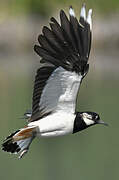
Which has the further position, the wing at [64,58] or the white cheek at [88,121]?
the white cheek at [88,121]

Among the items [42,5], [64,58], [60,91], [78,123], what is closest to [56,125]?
[78,123]

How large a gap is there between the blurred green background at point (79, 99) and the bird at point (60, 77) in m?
2.20

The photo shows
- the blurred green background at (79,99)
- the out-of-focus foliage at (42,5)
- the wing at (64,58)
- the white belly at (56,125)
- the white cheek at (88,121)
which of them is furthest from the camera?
the out-of-focus foliage at (42,5)

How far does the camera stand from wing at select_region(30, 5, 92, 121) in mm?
7219

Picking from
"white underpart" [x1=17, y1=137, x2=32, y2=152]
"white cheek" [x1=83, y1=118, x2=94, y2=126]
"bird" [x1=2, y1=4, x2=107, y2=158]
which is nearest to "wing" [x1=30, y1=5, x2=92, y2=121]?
"bird" [x1=2, y1=4, x2=107, y2=158]

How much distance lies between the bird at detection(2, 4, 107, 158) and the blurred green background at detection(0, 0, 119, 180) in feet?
7.22

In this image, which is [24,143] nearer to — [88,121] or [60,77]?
[88,121]

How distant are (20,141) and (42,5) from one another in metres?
17.8

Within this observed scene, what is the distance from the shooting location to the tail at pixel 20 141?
7625 millimetres

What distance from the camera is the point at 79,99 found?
50.4ft

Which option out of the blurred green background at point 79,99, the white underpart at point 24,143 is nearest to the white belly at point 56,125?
the white underpart at point 24,143

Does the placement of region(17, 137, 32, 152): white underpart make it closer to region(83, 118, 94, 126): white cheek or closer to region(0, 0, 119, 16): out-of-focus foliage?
region(83, 118, 94, 126): white cheek

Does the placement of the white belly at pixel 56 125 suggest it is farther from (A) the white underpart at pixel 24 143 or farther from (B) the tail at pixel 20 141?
(A) the white underpart at pixel 24 143

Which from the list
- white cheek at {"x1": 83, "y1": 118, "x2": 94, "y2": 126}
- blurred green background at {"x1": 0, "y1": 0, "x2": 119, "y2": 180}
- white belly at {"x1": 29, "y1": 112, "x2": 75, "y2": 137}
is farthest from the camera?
blurred green background at {"x1": 0, "y1": 0, "x2": 119, "y2": 180}
